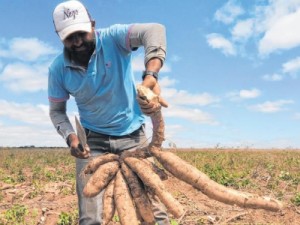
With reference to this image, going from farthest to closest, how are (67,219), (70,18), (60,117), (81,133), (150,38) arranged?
(67,219)
(60,117)
(70,18)
(81,133)
(150,38)

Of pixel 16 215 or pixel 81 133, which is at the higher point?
pixel 81 133

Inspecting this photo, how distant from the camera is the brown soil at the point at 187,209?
653 centimetres

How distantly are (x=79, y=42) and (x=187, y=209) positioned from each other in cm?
390

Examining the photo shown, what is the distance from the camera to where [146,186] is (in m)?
3.24

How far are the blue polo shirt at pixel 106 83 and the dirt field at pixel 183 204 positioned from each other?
2.13 m

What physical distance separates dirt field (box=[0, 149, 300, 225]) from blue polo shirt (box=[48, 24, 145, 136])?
2.13 meters

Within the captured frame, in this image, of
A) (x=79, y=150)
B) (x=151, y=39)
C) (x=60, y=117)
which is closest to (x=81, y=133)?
(x=79, y=150)

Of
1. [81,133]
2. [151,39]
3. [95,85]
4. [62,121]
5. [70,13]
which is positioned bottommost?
[81,133]

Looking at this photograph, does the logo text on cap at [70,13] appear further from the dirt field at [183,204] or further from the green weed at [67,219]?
the green weed at [67,219]

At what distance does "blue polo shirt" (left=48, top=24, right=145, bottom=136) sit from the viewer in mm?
3996

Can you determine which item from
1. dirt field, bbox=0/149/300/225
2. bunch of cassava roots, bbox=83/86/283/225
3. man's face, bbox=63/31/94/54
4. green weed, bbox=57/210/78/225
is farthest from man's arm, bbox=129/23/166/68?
green weed, bbox=57/210/78/225

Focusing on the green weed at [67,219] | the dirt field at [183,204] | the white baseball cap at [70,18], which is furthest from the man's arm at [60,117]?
the green weed at [67,219]

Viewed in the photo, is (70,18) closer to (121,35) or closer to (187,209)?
(121,35)

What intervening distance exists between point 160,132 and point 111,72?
1.10 metres
